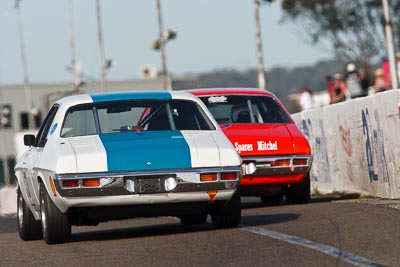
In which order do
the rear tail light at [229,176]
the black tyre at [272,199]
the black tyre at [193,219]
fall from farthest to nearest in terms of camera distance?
the black tyre at [272,199] → the black tyre at [193,219] → the rear tail light at [229,176]

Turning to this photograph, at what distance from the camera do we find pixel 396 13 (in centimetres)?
6788

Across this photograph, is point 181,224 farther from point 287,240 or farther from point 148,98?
point 287,240

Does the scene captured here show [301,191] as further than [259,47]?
No

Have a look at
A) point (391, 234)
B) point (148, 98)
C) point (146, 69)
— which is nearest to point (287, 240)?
point (391, 234)

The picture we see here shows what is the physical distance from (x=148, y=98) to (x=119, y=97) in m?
0.27

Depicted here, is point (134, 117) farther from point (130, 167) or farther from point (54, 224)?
point (54, 224)

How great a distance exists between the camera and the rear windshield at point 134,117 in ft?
39.2

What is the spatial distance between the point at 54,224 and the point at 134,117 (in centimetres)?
138

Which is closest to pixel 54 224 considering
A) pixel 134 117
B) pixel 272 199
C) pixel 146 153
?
pixel 146 153

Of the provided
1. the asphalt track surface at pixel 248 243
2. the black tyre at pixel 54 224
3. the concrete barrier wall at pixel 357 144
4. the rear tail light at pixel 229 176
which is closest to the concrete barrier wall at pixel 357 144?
the concrete barrier wall at pixel 357 144

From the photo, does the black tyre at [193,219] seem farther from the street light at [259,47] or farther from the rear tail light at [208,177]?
the street light at [259,47]

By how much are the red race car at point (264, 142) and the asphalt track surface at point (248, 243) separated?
1302mm

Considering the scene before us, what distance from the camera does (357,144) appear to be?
1709 cm

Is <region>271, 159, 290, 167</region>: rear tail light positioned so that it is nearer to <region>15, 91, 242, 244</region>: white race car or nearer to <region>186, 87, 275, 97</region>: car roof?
<region>186, 87, 275, 97</region>: car roof
